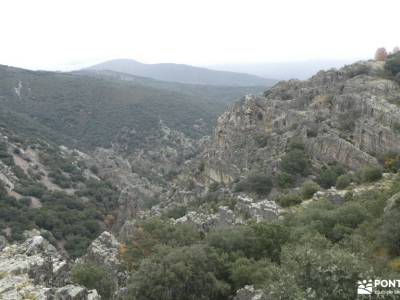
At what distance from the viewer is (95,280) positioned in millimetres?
21266

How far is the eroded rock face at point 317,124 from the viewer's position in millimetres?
37344

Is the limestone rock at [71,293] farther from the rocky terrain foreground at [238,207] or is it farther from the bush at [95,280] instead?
the bush at [95,280]

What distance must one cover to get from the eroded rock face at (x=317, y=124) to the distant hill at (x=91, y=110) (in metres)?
55.0

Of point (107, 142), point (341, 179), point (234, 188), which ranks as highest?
point (341, 179)

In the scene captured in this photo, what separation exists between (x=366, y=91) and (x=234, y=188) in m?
15.9

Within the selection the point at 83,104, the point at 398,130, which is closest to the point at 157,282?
the point at 398,130

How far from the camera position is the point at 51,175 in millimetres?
67188

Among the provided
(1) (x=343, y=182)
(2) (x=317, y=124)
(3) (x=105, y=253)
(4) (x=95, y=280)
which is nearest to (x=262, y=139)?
(2) (x=317, y=124)

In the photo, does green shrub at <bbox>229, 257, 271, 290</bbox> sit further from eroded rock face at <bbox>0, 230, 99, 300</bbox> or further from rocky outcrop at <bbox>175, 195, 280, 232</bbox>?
rocky outcrop at <bbox>175, 195, 280, 232</bbox>

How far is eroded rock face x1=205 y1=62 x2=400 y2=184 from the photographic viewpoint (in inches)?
1470

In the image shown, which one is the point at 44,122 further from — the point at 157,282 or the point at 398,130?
the point at 157,282

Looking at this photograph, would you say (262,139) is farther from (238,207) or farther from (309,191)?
(238,207)

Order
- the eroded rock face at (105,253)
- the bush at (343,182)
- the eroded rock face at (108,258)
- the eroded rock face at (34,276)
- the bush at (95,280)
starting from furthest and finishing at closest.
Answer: the bush at (343,182), the eroded rock face at (105,253), the eroded rock face at (108,258), the bush at (95,280), the eroded rock face at (34,276)

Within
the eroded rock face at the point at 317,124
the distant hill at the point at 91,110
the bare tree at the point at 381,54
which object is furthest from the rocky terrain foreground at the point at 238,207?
the distant hill at the point at 91,110
